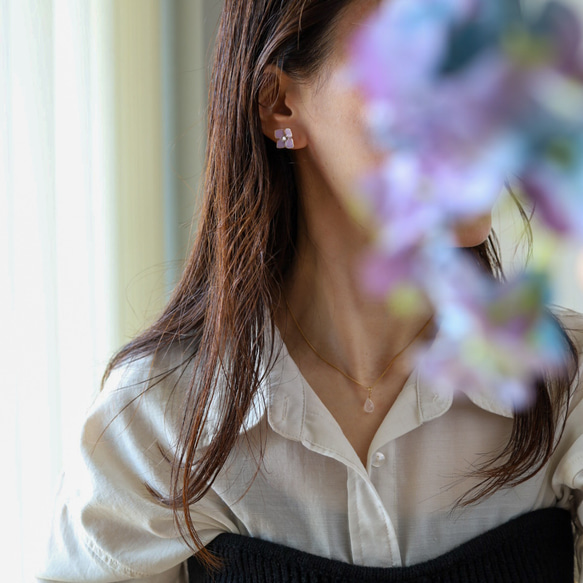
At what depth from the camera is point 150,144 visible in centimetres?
138

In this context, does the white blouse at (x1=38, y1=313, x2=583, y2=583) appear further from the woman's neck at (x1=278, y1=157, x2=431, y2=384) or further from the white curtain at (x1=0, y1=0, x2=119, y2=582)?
the white curtain at (x1=0, y1=0, x2=119, y2=582)

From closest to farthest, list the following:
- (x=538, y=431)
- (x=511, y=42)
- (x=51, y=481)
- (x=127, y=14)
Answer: (x=511, y=42), (x=538, y=431), (x=51, y=481), (x=127, y=14)

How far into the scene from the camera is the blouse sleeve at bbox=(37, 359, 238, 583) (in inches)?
33.1

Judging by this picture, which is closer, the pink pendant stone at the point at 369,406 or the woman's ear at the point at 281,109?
the woman's ear at the point at 281,109

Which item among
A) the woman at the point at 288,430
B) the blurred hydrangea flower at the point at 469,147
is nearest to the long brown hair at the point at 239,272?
the woman at the point at 288,430

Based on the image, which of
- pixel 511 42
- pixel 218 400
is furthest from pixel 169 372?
pixel 511 42

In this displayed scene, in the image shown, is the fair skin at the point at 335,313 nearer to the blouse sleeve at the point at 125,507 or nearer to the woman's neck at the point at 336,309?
the woman's neck at the point at 336,309

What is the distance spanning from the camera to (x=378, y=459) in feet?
2.64

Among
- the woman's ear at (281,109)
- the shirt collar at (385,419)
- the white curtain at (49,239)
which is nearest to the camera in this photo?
the woman's ear at (281,109)

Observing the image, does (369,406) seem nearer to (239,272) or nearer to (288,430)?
(288,430)

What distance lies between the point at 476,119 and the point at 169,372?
595 mm

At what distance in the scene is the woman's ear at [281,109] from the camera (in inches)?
27.5

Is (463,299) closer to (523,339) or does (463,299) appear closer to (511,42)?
(523,339)

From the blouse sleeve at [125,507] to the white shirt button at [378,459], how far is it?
172mm
